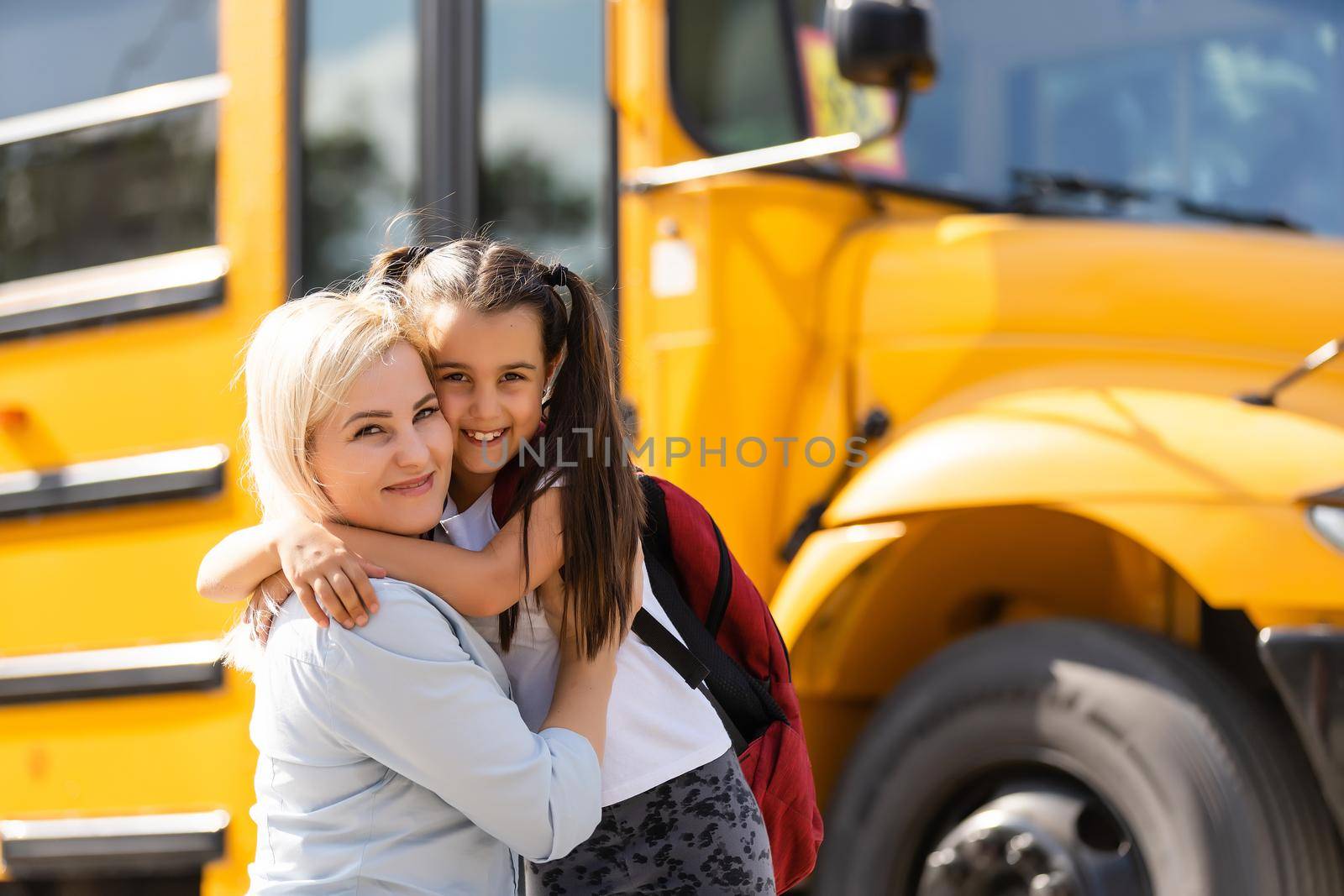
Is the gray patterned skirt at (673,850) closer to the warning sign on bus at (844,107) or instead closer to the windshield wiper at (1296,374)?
the windshield wiper at (1296,374)

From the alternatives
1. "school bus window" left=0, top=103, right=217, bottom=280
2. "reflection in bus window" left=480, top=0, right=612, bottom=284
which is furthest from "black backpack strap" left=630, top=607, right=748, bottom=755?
"school bus window" left=0, top=103, right=217, bottom=280

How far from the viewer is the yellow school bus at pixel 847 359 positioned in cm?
238

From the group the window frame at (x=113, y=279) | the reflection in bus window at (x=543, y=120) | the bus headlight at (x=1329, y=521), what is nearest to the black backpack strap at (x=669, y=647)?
the bus headlight at (x=1329, y=521)

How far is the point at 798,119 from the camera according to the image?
114 inches

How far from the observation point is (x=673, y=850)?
1476mm

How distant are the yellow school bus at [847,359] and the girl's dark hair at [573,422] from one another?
1083 millimetres

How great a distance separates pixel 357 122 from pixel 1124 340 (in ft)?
4.92

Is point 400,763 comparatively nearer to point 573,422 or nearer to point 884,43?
point 573,422

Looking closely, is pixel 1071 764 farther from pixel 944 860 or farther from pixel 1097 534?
pixel 1097 534

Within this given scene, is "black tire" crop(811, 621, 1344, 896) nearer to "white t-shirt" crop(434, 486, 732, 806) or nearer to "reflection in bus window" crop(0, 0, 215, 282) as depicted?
"white t-shirt" crop(434, 486, 732, 806)

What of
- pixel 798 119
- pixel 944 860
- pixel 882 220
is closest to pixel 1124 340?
pixel 882 220

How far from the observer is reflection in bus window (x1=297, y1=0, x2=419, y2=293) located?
3053mm

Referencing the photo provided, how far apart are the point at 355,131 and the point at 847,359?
107 centimetres

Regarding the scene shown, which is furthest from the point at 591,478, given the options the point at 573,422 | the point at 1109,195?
the point at 1109,195
